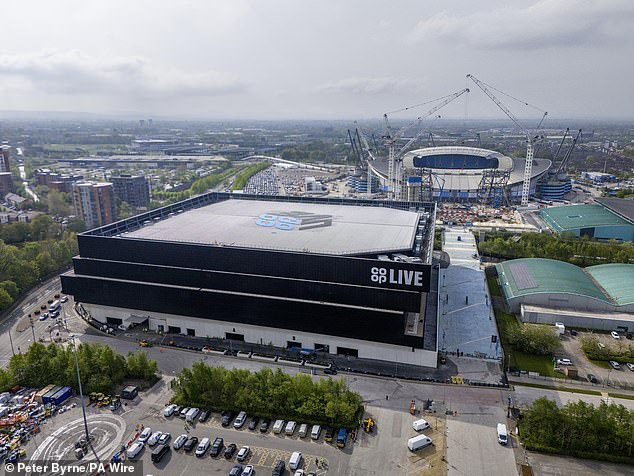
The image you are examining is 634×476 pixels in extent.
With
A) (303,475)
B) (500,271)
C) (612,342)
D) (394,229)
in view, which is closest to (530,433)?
(303,475)

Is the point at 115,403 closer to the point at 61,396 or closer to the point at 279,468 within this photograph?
the point at 61,396

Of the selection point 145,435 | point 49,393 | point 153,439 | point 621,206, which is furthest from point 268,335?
point 621,206

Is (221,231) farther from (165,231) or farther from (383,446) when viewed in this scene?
(383,446)

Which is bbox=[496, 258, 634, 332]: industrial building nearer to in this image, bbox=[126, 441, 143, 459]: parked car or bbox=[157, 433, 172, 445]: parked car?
bbox=[157, 433, 172, 445]: parked car

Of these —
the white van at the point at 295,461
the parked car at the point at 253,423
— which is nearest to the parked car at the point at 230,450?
the parked car at the point at 253,423

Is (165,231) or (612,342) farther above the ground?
(165,231)

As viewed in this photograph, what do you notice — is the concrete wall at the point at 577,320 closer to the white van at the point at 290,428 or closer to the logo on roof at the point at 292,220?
the logo on roof at the point at 292,220
